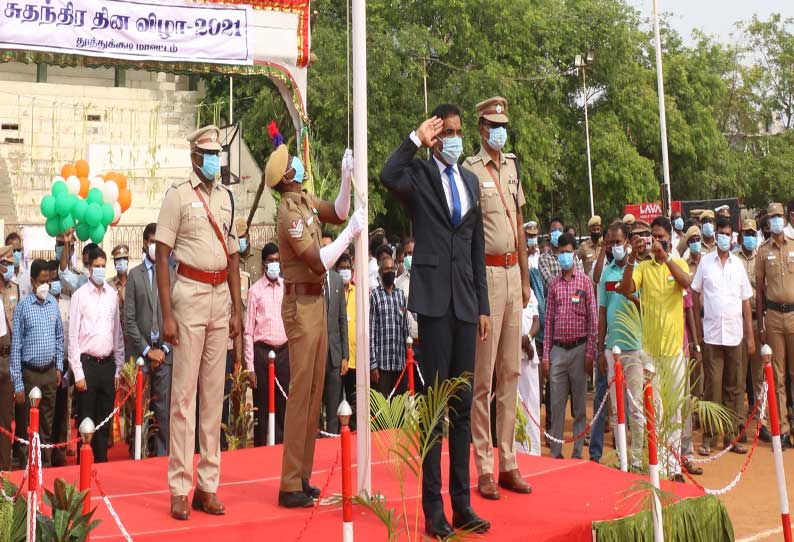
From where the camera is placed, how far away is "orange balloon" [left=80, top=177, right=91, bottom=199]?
661 inches

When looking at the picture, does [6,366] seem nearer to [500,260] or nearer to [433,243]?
[500,260]

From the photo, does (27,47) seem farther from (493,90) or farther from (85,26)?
(493,90)

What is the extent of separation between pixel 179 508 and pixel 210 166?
2081 mm

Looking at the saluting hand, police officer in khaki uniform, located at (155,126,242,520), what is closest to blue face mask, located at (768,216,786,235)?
the saluting hand

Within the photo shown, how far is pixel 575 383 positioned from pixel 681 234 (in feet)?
18.9

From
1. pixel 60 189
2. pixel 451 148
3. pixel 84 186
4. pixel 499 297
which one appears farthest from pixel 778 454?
pixel 84 186

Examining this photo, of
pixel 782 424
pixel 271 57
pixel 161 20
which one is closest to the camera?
pixel 782 424

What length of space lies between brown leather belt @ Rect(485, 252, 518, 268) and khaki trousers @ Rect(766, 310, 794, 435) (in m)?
5.98

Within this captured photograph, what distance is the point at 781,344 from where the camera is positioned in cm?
1179

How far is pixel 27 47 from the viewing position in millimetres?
13867

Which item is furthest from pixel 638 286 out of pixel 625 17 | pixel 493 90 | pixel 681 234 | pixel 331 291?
pixel 625 17

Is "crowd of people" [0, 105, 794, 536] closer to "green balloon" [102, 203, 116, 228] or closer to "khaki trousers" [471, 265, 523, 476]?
"khaki trousers" [471, 265, 523, 476]

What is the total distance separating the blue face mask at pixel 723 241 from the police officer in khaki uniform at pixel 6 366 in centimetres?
731

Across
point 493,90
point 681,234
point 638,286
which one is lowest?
point 638,286
